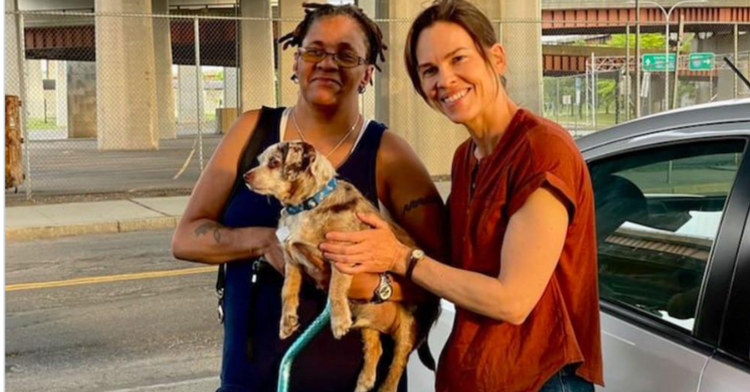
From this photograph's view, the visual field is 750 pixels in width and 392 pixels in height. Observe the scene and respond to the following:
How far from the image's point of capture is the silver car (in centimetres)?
210

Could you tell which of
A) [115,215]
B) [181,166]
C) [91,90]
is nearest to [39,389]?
[115,215]

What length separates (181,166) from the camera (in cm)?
2325

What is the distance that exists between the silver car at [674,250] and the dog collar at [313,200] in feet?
2.73

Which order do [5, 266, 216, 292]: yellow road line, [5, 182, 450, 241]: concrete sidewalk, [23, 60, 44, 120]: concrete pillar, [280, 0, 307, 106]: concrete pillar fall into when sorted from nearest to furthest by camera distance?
[5, 266, 216, 292]: yellow road line < [5, 182, 450, 241]: concrete sidewalk < [280, 0, 307, 106]: concrete pillar < [23, 60, 44, 120]: concrete pillar

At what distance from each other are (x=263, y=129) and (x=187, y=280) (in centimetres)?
657

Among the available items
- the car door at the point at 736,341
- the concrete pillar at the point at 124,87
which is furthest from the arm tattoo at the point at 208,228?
the concrete pillar at the point at 124,87

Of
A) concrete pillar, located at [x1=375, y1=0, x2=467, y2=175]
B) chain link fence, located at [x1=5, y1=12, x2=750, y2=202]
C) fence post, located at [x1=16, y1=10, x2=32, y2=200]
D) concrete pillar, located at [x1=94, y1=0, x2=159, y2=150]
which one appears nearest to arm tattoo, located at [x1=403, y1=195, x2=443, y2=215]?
chain link fence, located at [x1=5, y1=12, x2=750, y2=202]

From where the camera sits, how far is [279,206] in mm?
2357

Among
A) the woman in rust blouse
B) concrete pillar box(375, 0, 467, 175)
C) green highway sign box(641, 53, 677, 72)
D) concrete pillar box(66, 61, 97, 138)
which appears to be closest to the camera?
the woman in rust blouse

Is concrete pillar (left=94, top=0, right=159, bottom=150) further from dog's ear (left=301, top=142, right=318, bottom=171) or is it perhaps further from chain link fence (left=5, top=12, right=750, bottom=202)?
dog's ear (left=301, top=142, right=318, bottom=171)

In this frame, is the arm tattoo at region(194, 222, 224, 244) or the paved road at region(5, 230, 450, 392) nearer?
the arm tattoo at region(194, 222, 224, 244)

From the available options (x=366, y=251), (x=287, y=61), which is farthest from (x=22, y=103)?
(x=287, y=61)

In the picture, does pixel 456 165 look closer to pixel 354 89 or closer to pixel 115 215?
pixel 354 89

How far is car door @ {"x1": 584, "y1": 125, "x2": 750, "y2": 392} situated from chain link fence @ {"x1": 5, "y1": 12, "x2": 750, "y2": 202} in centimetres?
Result: 613
